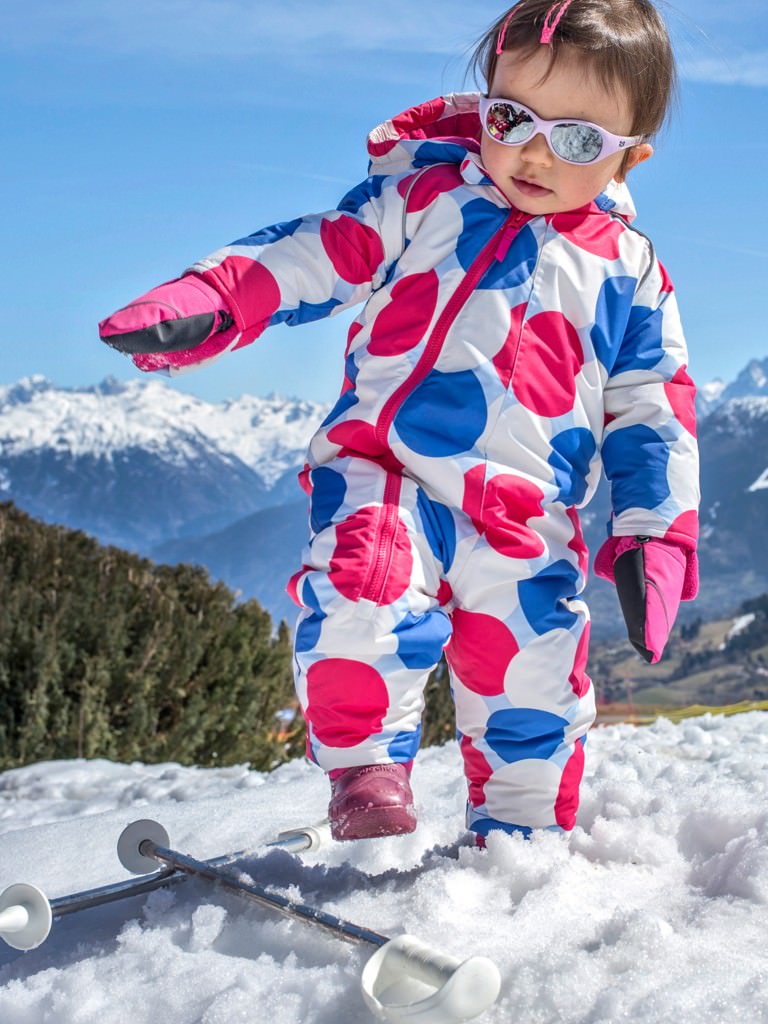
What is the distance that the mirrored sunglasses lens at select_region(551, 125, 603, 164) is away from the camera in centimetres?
200

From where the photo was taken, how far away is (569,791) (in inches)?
85.9

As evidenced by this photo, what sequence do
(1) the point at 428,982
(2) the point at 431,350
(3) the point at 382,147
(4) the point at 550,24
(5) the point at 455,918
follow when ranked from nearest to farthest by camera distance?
(1) the point at 428,982
(5) the point at 455,918
(4) the point at 550,24
(2) the point at 431,350
(3) the point at 382,147

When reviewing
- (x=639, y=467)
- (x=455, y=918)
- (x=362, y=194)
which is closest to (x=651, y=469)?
(x=639, y=467)

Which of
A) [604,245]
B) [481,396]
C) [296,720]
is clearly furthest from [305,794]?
[296,720]

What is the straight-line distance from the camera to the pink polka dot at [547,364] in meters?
2.05

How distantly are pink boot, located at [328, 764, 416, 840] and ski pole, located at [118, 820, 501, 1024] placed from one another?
0.68 ft

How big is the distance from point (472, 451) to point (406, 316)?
0.98ft

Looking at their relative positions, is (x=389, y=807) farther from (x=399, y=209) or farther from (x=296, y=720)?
(x=296, y=720)

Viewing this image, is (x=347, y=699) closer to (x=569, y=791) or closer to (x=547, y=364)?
(x=569, y=791)

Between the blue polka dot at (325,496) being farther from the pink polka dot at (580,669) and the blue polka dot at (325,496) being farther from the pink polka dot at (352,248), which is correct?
the pink polka dot at (580,669)

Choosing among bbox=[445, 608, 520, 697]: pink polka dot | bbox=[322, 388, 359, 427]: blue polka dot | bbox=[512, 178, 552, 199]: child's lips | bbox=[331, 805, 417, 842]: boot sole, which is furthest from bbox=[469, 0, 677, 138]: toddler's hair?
bbox=[331, 805, 417, 842]: boot sole

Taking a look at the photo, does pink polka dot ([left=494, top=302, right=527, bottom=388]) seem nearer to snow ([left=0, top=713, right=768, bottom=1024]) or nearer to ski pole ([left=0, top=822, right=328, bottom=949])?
snow ([left=0, top=713, right=768, bottom=1024])

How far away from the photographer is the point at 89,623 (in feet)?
17.7

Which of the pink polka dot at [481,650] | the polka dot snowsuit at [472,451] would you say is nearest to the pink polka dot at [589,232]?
the polka dot snowsuit at [472,451]
